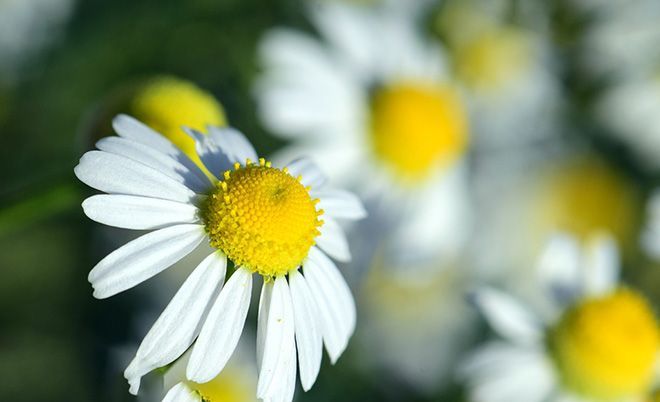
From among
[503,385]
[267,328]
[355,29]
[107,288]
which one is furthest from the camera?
[355,29]

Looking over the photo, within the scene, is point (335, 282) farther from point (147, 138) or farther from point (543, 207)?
point (543, 207)

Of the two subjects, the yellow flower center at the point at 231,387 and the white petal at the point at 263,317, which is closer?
the white petal at the point at 263,317

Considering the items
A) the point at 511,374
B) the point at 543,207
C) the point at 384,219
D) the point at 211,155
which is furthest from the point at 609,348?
the point at 543,207

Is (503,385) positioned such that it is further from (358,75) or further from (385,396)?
(358,75)

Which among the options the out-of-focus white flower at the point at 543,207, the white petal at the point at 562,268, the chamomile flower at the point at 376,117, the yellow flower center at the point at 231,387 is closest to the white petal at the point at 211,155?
the yellow flower center at the point at 231,387

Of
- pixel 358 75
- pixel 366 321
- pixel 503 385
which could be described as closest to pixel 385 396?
pixel 366 321

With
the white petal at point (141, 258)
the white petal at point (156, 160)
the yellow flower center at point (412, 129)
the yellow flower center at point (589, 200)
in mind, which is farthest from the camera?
the yellow flower center at point (589, 200)

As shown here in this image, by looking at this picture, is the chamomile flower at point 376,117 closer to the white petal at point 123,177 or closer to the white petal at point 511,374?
the white petal at point 511,374
